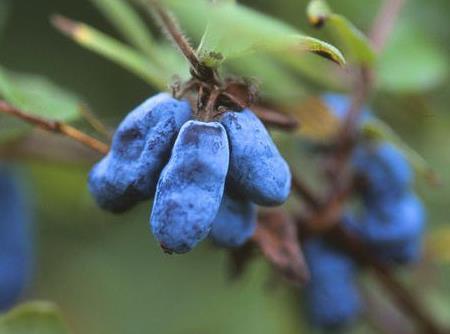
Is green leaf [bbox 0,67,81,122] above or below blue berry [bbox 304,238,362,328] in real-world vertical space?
above

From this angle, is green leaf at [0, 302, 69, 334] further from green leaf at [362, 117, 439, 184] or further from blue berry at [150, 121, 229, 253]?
green leaf at [362, 117, 439, 184]

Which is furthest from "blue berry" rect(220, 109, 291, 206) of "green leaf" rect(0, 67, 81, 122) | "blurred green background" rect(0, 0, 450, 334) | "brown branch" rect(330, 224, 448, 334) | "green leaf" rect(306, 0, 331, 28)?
"blurred green background" rect(0, 0, 450, 334)

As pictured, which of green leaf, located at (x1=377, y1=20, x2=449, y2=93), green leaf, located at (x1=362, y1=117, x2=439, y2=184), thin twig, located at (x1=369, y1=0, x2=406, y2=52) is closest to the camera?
green leaf, located at (x1=362, y1=117, x2=439, y2=184)

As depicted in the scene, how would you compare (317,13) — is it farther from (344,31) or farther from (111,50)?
(111,50)

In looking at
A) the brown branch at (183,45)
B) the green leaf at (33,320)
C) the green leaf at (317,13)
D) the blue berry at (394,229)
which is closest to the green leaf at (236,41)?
the brown branch at (183,45)

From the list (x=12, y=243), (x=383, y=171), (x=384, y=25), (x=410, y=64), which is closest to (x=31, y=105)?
(x=12, y=243)

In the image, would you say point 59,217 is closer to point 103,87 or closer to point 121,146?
point 103,87
